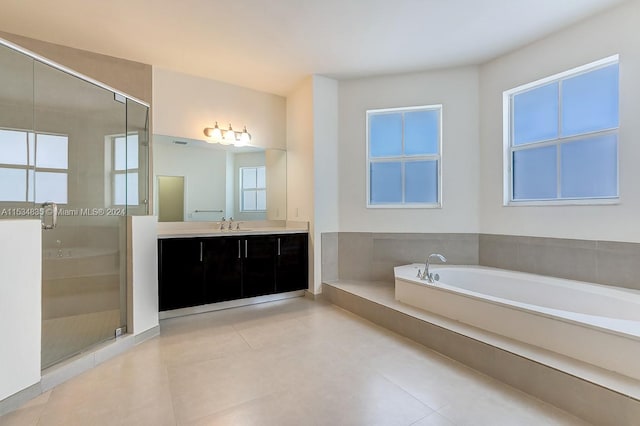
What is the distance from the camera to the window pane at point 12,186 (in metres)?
2.19

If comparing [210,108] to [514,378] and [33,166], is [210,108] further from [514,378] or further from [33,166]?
[514,378]

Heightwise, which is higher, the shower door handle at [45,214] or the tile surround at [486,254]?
the shower door handle at [45,214]

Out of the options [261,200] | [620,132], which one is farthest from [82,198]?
[620,132]

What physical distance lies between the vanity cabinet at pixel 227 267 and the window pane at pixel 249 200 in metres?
0.69

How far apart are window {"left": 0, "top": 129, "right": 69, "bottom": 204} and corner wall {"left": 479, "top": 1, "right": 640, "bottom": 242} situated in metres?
4.47

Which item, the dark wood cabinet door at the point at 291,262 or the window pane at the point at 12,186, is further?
the dark wood cabinet door at the point at 291,262

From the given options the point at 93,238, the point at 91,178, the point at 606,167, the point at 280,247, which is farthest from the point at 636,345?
the point at 91,178

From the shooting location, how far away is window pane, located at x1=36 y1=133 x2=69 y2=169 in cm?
251

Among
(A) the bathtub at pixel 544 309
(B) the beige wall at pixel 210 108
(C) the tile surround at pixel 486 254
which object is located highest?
(B) the beige wall at pixel 210 108

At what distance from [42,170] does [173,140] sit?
132 cm

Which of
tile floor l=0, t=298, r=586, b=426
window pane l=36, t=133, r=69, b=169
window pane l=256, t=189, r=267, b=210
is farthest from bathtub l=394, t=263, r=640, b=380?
window pane l=36, t=133, r=69, b=169

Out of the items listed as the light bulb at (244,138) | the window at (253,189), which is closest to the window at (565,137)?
the window at (253,189)

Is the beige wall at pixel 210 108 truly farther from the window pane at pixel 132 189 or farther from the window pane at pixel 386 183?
the window pane at pixel 386 183

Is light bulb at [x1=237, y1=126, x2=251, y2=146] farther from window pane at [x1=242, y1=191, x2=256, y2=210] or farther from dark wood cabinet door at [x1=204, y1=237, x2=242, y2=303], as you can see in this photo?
dark wood cabinet door at [x1=204, y1=237, x2=242, y2=303]
